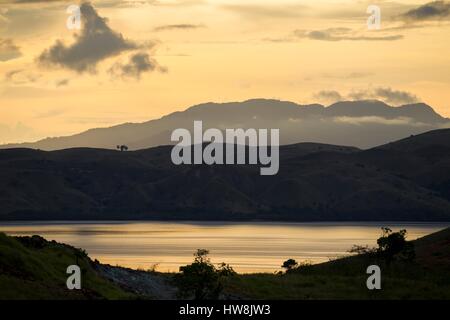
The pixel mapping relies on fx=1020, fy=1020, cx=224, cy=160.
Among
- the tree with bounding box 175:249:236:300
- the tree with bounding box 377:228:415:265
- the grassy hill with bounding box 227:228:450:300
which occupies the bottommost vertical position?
the tree with bounding box 175:249:236:300

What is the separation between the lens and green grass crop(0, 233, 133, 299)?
59.4m

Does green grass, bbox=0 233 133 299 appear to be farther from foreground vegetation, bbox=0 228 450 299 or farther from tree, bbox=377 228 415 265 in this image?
tree, bbox=377 228 415 265

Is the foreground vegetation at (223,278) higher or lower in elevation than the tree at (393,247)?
lower

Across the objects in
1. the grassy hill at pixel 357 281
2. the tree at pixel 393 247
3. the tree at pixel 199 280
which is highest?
the tree at pixel 393 247

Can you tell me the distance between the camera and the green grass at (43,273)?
195ft

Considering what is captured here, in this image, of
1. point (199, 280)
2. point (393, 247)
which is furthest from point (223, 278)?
point (393, 247)

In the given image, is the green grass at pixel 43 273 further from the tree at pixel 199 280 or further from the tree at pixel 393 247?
the tree at pixel 393 247

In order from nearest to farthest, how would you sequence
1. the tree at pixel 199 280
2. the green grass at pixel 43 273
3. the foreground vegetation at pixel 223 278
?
the green grass at pixel 43 273 → the foreground vegetation at pixel 223 278 → the tree at pixel 199 280

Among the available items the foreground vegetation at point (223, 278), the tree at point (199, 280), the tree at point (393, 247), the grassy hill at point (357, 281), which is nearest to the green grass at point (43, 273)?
the foreground vegetation at point (223, 278)

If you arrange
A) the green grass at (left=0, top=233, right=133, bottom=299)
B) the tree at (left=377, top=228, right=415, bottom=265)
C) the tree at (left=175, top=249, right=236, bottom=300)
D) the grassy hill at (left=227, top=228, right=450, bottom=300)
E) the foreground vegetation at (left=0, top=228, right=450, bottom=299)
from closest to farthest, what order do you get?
the green grass at (left=0, top=233, right=133, bottom=299), the foreground vegetation at (left=0, top=228, right=450, bottom=299), the tree at (left=175, top=249, right=236, bottom=300), the grassy hill at (left=227, top=228, right=450, bottom=300), the tree at (left=377, top=228, right=415, bottom=265)

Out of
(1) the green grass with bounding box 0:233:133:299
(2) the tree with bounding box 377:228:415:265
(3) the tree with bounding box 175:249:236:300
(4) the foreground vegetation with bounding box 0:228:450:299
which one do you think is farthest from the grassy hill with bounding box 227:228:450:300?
(1) the green grass with bounding box 0:233:133:299

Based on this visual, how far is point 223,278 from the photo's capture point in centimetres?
7856
